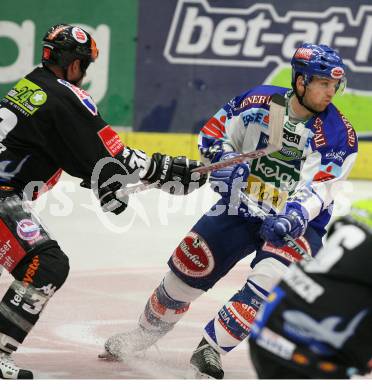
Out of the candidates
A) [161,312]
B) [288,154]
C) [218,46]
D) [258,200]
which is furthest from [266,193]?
[218,46]

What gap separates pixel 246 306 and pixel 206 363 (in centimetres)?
30

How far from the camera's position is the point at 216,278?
4.43 m

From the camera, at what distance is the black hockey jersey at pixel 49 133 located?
4.04 metres

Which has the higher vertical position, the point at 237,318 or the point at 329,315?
the point at 329,315

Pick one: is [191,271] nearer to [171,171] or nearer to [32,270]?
[171,171]

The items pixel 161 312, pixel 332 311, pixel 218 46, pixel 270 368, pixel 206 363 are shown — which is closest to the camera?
pixel 332 311

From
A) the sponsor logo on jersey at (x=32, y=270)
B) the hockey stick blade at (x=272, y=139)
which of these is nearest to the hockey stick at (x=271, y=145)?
the hockey stick blade at (x=272, y=139)

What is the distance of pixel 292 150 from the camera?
4375 mm

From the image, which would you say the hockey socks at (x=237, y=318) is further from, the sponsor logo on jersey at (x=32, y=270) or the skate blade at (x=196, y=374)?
the sponsor logo on jersey at (x=32, y=270)

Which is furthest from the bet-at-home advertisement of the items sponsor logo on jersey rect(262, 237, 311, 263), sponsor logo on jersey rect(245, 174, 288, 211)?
sponsor logo on jersey rect(262, 237, 311, 263)

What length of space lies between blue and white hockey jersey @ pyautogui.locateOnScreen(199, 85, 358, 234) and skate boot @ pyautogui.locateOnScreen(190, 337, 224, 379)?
0.63 meters

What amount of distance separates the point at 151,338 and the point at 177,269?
36cm
